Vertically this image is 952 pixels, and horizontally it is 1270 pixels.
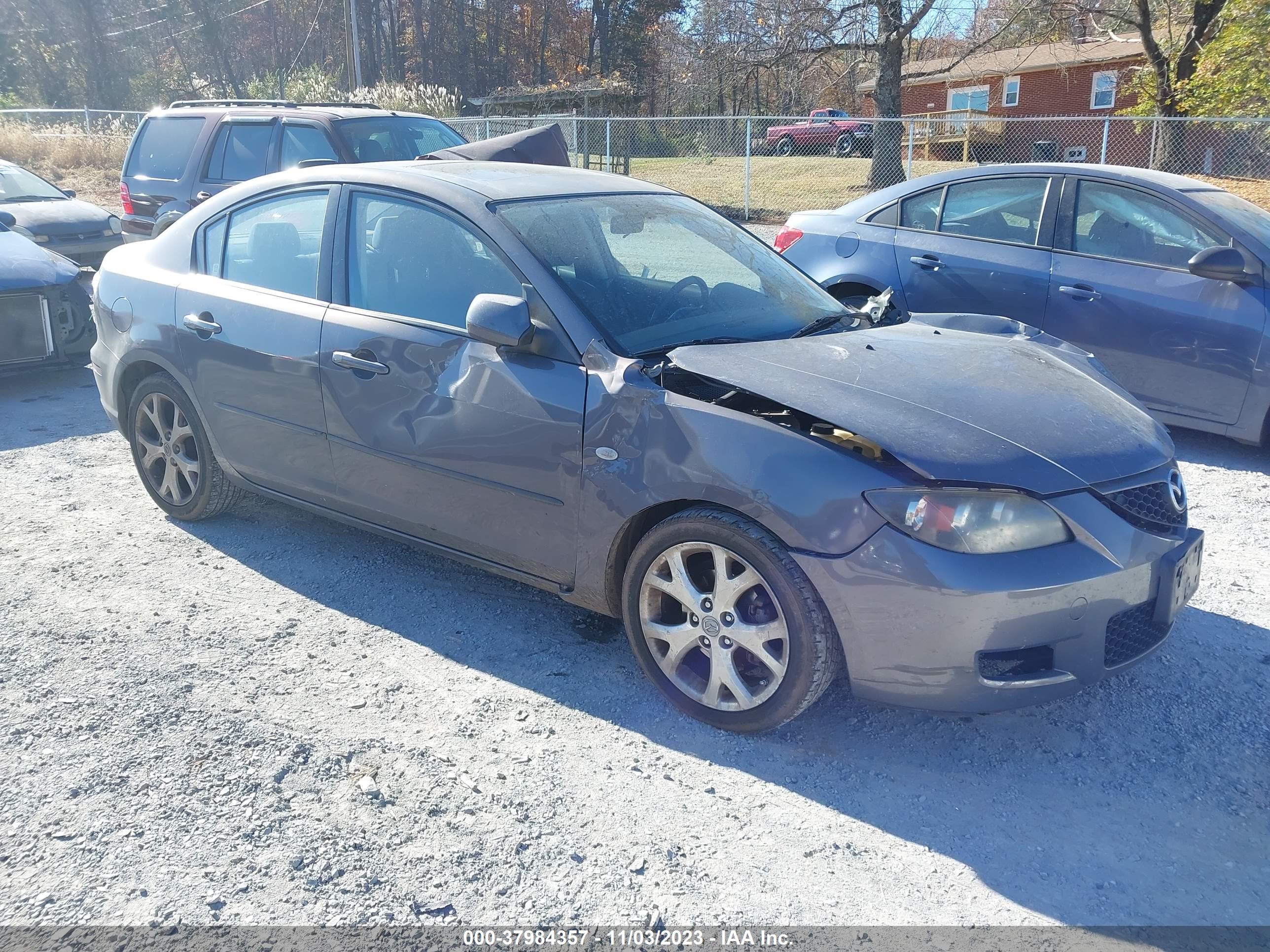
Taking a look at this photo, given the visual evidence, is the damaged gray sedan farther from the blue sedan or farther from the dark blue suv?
the dark blue suv

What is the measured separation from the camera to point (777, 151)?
88.3 ft

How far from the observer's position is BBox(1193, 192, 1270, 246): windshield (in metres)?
5.99

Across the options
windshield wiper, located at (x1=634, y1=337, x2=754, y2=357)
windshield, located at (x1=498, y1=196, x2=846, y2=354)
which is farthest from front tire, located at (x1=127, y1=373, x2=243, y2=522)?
windshield wiper, located at (x1=634, y1=337, x2=754, y2=357)

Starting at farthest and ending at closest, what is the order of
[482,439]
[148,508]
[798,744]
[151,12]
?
[151,12], [148,508], [482,439], [798,744]

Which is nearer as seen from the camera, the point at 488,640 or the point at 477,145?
the point at 488,640

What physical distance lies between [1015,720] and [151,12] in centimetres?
5225

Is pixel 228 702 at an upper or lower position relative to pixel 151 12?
lower

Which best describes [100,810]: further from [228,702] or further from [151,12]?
[151,12]

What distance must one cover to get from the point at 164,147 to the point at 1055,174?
8.61 meters

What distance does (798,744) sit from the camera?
3.32m

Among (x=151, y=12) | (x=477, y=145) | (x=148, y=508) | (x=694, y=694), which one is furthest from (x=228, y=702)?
(x=151, y=12)

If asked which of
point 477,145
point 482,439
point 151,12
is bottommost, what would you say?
point 482,439

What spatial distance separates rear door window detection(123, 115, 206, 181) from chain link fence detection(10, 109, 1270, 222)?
8.44 metres

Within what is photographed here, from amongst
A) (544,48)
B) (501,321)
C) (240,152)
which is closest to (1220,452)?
(501,321)
